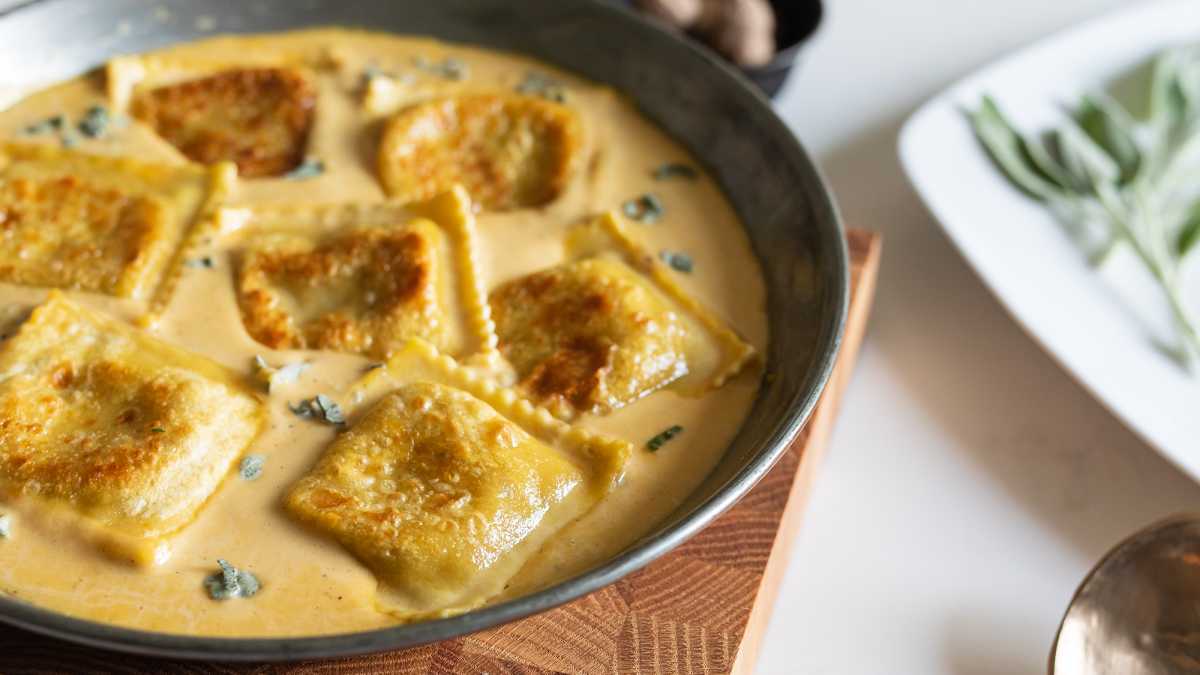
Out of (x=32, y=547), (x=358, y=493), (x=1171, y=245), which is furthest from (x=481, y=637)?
(x=1171, y=245)

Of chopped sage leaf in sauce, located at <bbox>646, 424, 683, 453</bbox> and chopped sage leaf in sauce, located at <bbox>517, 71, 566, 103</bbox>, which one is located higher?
chopped sage leaf in sauce, located at <bbox>517, 71, 566, 103</bbox>

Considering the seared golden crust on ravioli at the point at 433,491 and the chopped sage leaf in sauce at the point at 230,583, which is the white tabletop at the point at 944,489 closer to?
the seared golden crust on ravioli at the point at 433,491

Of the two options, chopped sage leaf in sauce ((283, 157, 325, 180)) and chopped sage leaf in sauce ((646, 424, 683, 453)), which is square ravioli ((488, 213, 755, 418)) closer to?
chopped sage leaf in sauce ((646, 424, 683, 453))

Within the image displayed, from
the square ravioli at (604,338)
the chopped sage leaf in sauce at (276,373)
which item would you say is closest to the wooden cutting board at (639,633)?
the square ravioli at (604,338)

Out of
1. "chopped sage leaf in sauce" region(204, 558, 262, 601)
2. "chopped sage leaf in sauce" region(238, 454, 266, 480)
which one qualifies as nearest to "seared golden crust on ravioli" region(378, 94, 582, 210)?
"chopped sage leaf in sauce" region(238, 454, 266, 480)

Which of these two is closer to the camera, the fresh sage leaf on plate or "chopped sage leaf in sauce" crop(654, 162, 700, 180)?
"chopped sage leaf in sauce" crop(654, 162, 700, 180)

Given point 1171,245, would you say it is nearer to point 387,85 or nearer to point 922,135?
point 922,135

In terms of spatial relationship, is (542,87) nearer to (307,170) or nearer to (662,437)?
(307,170)
